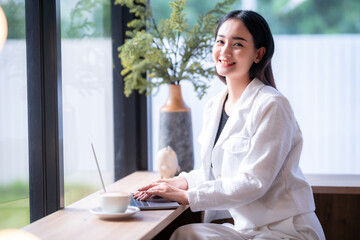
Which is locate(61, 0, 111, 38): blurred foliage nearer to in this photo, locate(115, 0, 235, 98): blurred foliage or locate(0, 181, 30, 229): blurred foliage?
locate(115, 0, 235, 98): blurred foliage

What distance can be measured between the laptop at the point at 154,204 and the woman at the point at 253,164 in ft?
0.09

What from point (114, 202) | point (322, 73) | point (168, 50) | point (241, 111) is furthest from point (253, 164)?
point (322, 73)

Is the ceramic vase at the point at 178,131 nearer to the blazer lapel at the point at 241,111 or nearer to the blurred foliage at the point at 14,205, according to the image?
the blazer lapel at the point at 241,111

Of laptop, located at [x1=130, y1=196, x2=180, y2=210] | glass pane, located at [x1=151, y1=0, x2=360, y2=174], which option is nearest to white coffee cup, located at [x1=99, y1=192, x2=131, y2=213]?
laptop, located at [x1=130, y1=196, x2=180, y2=210]

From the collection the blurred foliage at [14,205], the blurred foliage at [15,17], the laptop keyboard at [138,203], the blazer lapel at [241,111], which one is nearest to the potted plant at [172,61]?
the blazer lapel at [241,111]

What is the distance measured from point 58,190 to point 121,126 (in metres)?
1.00

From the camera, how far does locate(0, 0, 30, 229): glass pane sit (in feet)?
5.95

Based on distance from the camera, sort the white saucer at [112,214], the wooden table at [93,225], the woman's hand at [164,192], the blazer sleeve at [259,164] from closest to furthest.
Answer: the wooden table at [93,225] < the white saucer at [112,214] < the blazer sleeve at [259,164] < the woman's hand at [164,192]

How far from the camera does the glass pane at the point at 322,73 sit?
122 inches

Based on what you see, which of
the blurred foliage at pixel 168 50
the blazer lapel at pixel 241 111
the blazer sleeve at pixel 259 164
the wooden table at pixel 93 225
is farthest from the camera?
the blurred foliage at pixel 168 50

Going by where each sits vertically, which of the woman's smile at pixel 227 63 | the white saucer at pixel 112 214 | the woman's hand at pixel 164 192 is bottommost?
the white saucer at pixel 112 214

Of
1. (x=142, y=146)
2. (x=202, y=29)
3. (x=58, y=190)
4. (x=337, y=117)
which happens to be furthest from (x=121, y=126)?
(x=337, y=117)

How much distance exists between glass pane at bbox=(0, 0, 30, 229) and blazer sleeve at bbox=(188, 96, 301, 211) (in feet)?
2.05

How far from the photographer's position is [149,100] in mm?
3236
